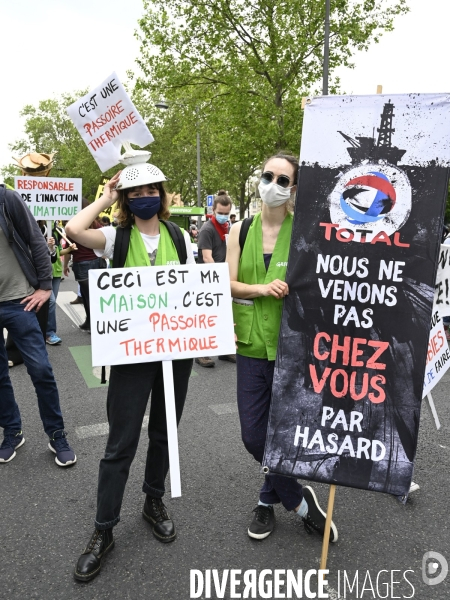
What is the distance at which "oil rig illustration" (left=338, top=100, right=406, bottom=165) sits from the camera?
2.19 metres

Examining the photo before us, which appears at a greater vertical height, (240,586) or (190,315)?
(190,315)

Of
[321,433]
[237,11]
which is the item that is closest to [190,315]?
[321,433]

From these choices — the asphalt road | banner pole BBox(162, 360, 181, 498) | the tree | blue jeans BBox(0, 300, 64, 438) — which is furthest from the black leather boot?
the tree

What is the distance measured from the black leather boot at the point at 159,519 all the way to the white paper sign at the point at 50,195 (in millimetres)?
4214

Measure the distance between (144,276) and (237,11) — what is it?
52.0 feet

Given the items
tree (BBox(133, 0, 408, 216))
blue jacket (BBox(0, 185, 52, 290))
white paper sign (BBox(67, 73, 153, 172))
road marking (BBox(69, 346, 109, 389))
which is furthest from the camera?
tree (BBox(133, 0, 408, 216))

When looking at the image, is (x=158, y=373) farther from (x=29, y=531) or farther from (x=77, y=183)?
(x=77, y=183)

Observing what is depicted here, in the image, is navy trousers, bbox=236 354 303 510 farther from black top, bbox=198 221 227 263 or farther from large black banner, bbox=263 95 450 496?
black top, bbox=198 221 227 263

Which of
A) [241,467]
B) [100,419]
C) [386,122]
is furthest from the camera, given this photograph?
[100,419]

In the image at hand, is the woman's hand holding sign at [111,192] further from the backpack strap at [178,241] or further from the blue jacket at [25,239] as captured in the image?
the blue jacket at [25,239]

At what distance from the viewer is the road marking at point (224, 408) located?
14.4 ft

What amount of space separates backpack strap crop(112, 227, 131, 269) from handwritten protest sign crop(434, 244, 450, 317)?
1650mm

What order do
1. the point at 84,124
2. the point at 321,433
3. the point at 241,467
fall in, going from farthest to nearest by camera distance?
the point at 241,467 → the point at 84,124 → the point at 321,433

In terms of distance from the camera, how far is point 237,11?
15.6m
